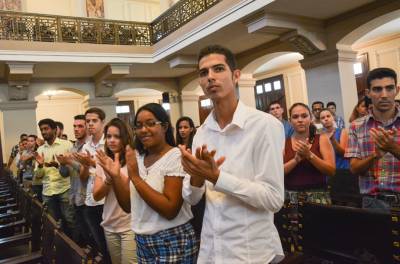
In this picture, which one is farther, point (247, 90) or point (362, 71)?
point (362, 71)

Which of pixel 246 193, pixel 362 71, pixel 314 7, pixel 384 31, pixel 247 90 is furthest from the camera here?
pixel 362 71

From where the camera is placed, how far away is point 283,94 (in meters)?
13.3

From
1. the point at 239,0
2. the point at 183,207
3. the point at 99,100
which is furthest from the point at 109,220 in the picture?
the point at 99,100

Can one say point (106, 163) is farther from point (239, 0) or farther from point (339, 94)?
point (339, 94)

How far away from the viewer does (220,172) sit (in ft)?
4.09

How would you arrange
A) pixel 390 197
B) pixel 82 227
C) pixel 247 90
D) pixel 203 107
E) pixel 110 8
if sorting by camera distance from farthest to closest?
1. pixel 203 107
2. pixel 110 8
3. pixel 247 90
4. pixel 82 227
5. pixel 390 197

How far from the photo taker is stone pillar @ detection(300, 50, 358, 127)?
7113mm

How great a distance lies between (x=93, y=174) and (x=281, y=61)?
10.3 meters

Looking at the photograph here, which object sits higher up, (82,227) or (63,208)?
(63,208)

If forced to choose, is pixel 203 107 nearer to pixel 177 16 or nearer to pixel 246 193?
pixel 177 16

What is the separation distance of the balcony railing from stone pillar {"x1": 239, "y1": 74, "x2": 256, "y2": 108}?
7.88ft

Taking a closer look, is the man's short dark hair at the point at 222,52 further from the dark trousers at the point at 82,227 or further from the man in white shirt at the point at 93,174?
the dark trousers at the point at 82,227

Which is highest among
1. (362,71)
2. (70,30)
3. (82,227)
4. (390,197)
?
(70,30)

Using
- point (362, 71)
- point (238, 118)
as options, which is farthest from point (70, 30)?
point (238, 118)
